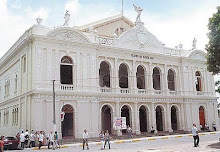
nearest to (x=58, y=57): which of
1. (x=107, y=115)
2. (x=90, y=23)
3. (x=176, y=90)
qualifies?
(x=107, y=115)

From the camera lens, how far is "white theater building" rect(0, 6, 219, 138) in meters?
28.0

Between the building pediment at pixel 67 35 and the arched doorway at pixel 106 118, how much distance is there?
865 centimetres

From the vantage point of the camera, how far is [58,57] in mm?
28906

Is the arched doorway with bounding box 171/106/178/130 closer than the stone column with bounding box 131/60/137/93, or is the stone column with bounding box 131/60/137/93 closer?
the stone column with bounding box 131/60/137/93

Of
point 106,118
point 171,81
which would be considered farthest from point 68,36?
point 171,81

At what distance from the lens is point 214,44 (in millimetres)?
20234

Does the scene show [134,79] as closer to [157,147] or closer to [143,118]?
[143,118]

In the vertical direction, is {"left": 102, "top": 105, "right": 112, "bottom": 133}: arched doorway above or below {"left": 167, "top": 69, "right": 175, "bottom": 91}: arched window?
below

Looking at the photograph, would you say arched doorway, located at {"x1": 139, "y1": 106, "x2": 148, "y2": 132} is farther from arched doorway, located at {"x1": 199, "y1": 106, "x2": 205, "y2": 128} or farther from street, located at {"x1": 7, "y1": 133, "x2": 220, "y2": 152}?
street, located at {"x1": 7, "y1": 133, "x2": 220, "y2": 152}

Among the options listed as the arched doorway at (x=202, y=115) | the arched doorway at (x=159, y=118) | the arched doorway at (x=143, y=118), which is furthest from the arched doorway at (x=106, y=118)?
the arched doorway at (x=202, y=115)

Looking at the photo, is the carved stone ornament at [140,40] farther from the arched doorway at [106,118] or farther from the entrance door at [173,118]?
the entrance door at [173,118]

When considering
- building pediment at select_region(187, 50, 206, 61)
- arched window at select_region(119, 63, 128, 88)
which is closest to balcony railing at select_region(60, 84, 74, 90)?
arched window at select_region(119, 63, 128, 88)

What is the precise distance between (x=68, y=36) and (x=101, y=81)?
352 inches

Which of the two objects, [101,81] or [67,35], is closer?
[67,35]
